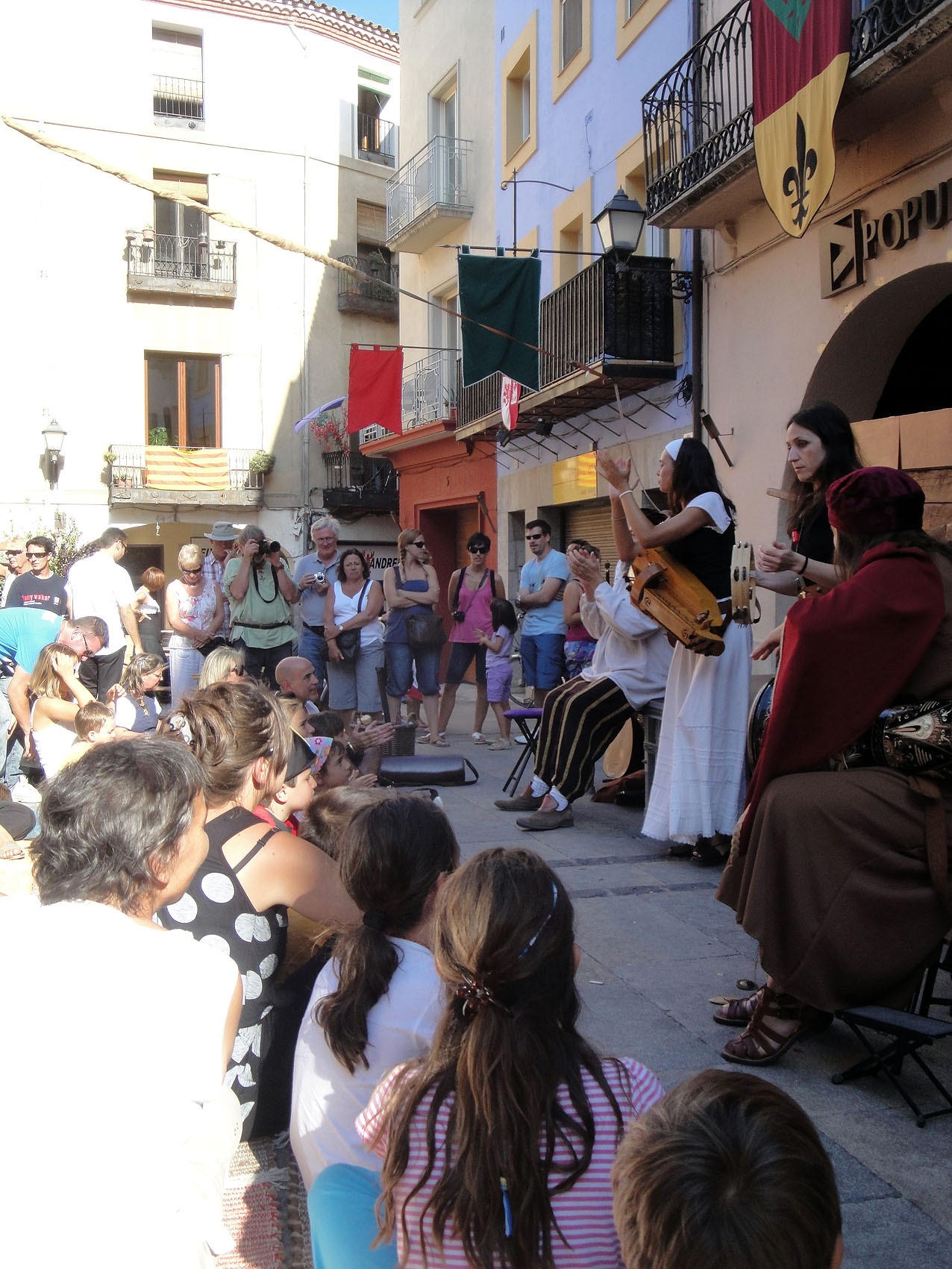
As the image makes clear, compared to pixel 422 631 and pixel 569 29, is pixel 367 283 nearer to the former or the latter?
pixel 569 29

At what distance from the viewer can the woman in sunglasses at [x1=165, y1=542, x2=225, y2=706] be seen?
29.6 feet

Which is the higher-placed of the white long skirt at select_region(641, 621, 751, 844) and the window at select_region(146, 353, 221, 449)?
the window at select_region(146, 353, 221, 449)

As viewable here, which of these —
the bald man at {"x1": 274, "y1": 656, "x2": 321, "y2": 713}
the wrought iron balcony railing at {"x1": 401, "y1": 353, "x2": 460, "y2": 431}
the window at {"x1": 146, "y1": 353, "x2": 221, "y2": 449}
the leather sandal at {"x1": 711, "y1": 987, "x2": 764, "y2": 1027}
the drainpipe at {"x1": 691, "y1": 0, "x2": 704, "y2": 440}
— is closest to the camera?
the leather sandal at {"x1": 711, "y1": 987, "x2": 764, "y2": 1027}

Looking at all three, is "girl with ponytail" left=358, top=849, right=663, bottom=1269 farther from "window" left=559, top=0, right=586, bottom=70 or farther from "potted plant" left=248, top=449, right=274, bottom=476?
"potted plant" left=248, top=449, right=274, bottom=476

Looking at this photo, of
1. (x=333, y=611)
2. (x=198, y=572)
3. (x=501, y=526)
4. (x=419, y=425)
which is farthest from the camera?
(x=419, y=425)

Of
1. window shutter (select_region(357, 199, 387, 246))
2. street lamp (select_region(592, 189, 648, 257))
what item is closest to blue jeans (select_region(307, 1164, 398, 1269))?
street lamp (select_region(592, 189, 648, 257))

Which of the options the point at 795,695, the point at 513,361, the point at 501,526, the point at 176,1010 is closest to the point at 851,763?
the point at 795,695

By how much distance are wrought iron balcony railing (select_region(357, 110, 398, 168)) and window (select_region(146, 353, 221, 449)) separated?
6554 millimetres

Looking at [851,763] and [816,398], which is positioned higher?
[816,398]

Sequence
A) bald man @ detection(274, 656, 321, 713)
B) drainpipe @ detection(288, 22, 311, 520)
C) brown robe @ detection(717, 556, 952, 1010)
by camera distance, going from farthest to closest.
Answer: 1. drainpipe @ detection(288, 22, 311, 520)
2. bald man @ detection(274, 656, 321, 713)
3. brown robe @ detection(717, 556, 952, 1010)

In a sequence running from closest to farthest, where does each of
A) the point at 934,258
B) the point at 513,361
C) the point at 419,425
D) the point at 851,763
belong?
1. the point at 851,763
2. the point at 934,258
3. the point at 513,361
4. the point at 419,425

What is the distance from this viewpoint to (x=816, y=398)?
28.5 ft

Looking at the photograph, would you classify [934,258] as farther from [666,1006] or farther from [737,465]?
[666,1006]

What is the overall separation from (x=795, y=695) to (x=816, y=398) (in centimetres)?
614
